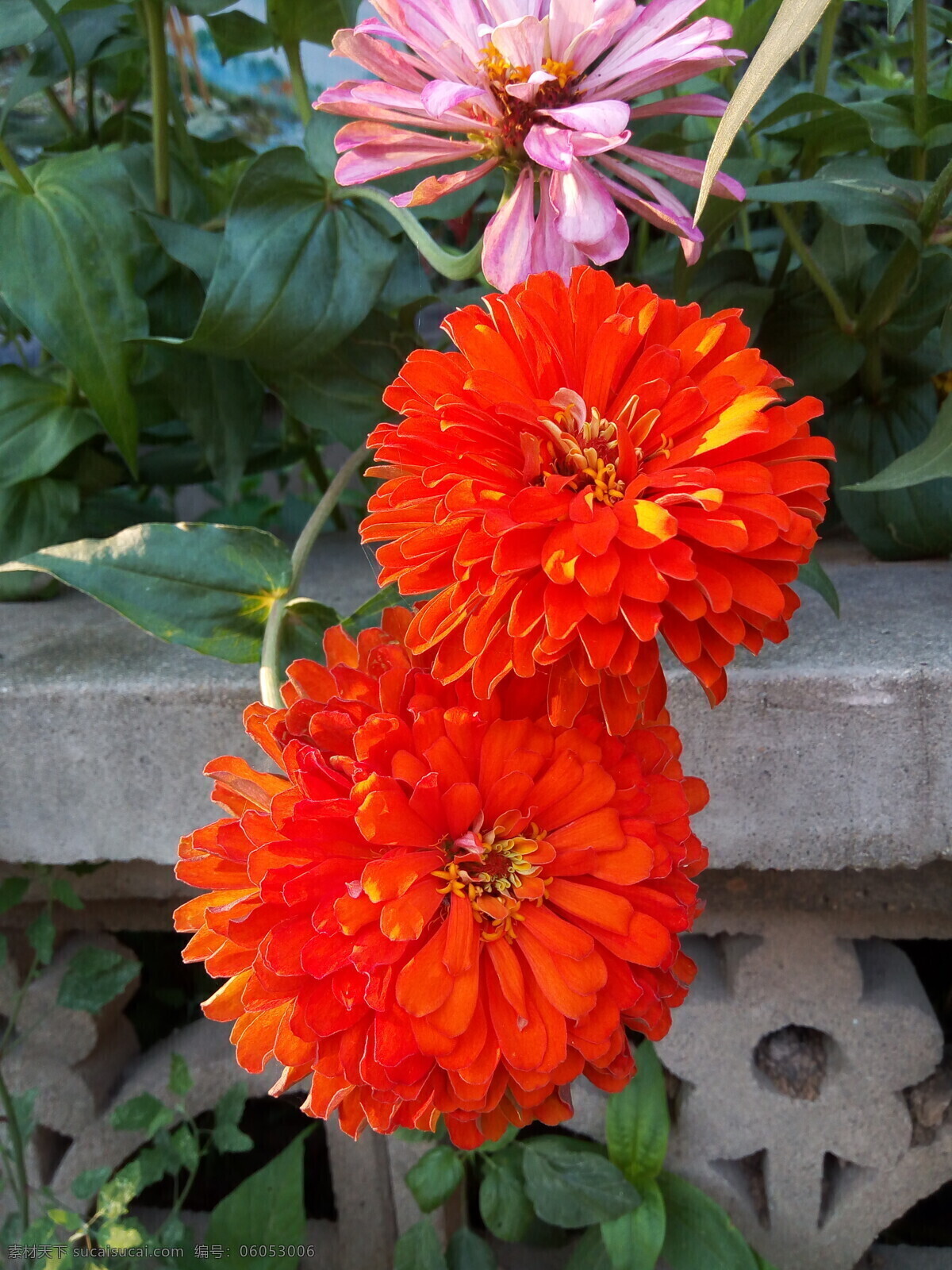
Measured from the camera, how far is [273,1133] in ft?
1.93

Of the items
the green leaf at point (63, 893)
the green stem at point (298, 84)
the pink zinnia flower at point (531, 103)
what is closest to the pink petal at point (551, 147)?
the pink zinnia flower at point (531, 103)

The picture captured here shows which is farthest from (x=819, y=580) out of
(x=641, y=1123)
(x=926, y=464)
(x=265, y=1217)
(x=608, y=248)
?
(x=265, y=1217)

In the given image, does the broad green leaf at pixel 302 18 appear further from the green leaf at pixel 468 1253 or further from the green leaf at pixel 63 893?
the green leaf at pixel 468 1253

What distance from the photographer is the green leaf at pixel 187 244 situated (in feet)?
1.34

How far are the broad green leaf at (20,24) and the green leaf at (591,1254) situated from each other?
0.60 m

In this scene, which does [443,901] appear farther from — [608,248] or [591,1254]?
[591,1254]

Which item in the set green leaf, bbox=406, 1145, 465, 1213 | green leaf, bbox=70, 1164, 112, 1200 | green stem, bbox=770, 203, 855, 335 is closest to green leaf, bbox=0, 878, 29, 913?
green leaf, bbox=70, 1164, 112, 1200

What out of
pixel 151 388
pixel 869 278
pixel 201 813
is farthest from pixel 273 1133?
pixel 869 278

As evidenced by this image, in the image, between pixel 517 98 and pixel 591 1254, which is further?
pixel 591 1254

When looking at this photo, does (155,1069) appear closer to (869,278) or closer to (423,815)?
(423,815)

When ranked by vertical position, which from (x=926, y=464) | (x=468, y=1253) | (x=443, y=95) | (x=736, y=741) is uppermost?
(x=443, y=95)

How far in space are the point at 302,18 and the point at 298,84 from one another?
32 mm

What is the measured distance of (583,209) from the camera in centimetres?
24

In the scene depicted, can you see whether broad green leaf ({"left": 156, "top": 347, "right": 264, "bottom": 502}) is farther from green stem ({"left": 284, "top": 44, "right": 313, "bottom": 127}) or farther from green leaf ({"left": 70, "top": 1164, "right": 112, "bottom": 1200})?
green leaf ({"left": 70, "top": 1164, "right": 112, "bottom": 1200})
